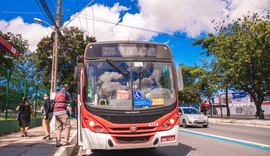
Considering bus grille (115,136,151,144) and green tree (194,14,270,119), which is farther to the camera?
green tree (194,14,270,119)

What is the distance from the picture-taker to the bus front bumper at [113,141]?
19.4 ft

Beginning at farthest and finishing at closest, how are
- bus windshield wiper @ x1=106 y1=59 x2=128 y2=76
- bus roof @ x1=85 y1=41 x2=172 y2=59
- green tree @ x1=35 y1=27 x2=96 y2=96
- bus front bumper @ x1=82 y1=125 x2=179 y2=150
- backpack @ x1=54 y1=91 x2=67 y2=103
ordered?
green tree @ x1=35 y1=27 x2=96 y2=96 → backpack @ x1=54 y1=91 x2=67 y2=103 → bus roof @ x1=85 y1=41 x2=172 y2=59 → bus windshield wiper @ x1=106 y1=59 x2=128 y2=76 → bus front bumper @ x1=82 y1=125 x2=179 y2=150

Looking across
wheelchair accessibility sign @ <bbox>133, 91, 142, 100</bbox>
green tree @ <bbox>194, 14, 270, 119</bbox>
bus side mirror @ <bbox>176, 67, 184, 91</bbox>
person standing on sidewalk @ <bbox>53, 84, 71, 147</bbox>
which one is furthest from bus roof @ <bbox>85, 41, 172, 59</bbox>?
green tree @ <bbox>194, 14, 270, 119</bbox>

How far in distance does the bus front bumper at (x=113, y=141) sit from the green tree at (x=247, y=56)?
18603 mm

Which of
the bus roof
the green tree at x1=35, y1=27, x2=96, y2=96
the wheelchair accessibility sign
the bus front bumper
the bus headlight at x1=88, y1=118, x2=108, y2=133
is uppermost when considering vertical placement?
the green tree at x1=35, y1=27, x2=96, y2=96

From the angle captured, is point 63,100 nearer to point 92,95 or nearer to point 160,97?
point 92,95

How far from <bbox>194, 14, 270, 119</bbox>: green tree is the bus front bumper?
61.0 ft

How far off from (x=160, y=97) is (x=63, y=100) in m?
3.04

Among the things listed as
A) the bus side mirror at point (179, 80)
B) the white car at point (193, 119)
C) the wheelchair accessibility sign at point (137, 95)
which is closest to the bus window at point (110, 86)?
the wheelchair accessibility sign at point (137, 95)

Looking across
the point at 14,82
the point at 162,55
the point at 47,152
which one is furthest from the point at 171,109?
the point at 14,82

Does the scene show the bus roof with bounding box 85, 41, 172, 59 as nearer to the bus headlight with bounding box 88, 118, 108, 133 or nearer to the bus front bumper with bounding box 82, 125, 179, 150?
the bus headlight with bounding box 88, 118, 108, 133

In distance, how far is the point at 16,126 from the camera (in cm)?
1331

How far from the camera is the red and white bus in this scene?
5.98 meters

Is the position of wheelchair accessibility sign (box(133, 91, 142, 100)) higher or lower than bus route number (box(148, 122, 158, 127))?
higher
